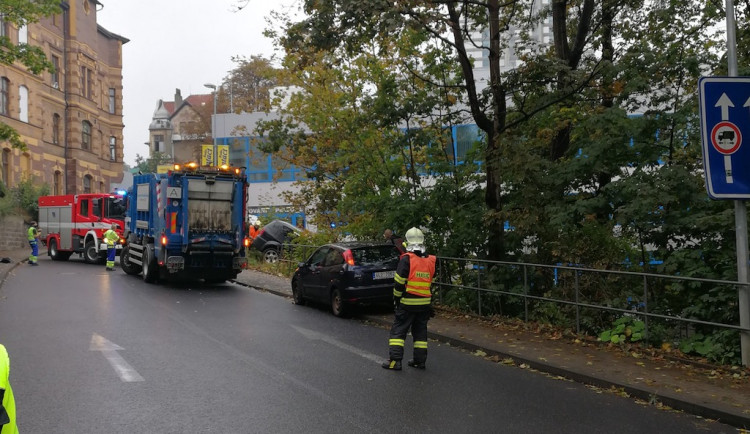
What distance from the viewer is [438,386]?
7930 mm

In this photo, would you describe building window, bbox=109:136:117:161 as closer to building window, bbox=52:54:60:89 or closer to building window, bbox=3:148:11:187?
building window, bbox=52:54:60:89

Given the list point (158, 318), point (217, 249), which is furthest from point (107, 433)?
point (217, 249)

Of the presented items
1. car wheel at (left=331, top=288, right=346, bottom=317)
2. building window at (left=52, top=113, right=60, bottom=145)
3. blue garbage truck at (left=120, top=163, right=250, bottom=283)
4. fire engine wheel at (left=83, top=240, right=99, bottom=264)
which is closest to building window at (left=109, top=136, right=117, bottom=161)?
building window at (left=52, top=113, right=60, bottom=145)

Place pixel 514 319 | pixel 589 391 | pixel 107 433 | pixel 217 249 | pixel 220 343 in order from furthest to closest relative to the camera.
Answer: pixel 217 249
pixel 514 319
pixel 220 343
pixel 589 391
pixel 107 433

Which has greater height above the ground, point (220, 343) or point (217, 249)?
point (217, 249)

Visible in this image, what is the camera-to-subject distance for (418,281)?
896cm

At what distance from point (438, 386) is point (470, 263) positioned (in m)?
6.22

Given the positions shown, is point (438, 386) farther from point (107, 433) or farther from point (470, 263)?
point (470, 263)

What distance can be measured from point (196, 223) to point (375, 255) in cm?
714

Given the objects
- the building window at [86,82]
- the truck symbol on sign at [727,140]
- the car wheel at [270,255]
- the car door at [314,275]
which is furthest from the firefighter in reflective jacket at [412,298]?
the building window at [86,82]

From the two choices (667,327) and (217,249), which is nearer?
(667,327)

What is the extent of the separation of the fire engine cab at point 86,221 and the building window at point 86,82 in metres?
27.0

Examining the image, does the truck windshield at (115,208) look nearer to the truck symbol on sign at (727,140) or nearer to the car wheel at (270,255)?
the car wheel at (270,255)

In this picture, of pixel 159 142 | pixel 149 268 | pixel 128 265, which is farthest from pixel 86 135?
pixel 159 142
